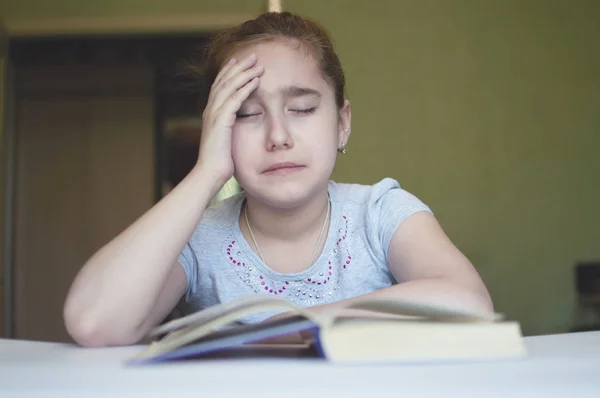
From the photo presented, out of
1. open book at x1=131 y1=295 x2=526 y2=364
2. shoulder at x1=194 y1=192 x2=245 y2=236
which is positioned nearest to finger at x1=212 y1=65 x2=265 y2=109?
shoulder at x1=194 y1=192 x2=245 y2=236

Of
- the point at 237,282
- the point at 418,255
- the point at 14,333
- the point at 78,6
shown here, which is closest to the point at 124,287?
the point at 237,282

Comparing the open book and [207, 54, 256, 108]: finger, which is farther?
[207, 54, 256, 108]: finger

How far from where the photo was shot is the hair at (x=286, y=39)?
1043mm

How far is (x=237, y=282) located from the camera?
3.32 ft

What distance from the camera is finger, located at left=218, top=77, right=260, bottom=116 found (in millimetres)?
917

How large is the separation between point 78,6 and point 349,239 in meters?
2.30

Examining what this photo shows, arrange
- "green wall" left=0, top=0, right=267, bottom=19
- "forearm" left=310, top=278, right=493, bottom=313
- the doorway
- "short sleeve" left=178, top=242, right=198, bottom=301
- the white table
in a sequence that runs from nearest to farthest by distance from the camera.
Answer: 1. the white table
2. "forearm" left=310, top=278, right=493, bottom=313
3. "short sleeve" left=178, top=242, right=198, bottom=301
4. "green wall" left=0, top=0, right=267, bottom=19
5. the doorway

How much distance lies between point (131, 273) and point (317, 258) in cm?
35

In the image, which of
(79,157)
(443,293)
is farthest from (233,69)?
(79,157)

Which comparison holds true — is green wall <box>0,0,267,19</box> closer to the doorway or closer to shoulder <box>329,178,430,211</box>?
the doorway

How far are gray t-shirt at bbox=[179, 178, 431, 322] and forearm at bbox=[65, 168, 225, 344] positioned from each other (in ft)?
0.65

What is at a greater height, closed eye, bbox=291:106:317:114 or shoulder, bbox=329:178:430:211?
closed eye, bbox=291:106:317:114

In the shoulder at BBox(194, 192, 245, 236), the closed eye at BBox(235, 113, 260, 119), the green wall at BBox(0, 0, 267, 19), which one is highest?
the green wall at BBox(0, 0, 267, 19)

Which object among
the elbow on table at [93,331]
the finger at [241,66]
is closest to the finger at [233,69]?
the finger at [241,66]
